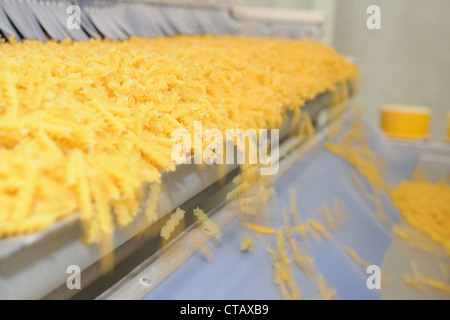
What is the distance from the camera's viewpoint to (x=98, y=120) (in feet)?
1.94

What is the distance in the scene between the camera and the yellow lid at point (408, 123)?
2.25m

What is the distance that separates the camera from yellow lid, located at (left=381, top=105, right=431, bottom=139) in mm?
2248

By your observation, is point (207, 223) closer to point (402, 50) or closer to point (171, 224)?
point (171, 224)

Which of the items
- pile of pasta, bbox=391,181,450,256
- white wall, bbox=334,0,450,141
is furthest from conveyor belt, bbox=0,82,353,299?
white wall, bbox=334,0,450,141

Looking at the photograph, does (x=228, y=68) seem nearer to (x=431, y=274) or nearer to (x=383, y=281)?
(x=383, y=281)

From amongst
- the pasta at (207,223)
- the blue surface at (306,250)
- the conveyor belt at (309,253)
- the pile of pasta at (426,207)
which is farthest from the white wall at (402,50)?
the pasta at (207,223)

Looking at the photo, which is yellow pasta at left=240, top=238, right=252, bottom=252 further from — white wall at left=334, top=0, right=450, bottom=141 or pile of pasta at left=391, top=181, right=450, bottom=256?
white wall at left=334, top=0, right=450, bottom=141

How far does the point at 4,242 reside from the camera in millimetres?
402

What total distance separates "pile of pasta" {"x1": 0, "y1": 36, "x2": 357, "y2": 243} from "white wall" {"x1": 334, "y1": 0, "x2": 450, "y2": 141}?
247 centimetres

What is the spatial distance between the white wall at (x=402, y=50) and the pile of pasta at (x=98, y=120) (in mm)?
2472

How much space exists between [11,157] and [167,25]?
139 centimetres

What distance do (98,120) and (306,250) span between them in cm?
54

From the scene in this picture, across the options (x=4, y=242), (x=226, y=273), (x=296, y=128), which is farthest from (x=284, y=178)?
(x=4, y=242)

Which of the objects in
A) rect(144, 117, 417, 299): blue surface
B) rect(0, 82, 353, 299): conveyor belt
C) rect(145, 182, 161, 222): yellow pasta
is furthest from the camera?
rect(144, 117, 417, 299): blue surface
